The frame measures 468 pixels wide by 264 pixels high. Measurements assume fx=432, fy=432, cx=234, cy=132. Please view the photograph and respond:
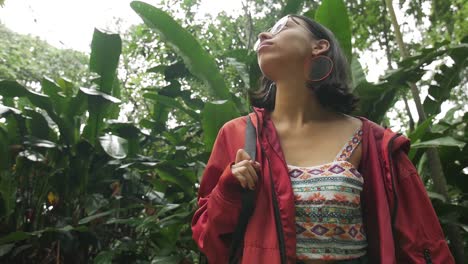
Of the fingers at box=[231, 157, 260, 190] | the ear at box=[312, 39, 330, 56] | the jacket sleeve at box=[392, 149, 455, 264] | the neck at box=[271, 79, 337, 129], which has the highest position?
the ear at box=[312, 39, 330, 56]

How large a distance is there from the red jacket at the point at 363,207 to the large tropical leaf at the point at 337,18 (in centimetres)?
95

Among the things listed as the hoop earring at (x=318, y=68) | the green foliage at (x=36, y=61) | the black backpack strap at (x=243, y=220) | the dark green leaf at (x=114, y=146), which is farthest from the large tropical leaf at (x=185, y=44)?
the green foliage at (x=36, y=61)

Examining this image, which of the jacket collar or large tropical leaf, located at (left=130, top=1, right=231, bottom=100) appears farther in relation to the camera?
large tropical leaf, located at (left=130, top=1, right=231, bottom=100)

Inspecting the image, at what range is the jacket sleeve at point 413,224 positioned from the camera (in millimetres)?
876

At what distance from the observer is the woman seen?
0.86m

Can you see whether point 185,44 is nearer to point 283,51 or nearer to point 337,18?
point 337,18

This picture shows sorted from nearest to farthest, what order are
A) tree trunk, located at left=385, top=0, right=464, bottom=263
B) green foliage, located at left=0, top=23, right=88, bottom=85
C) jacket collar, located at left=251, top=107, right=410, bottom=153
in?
jacket collar, located at left=251, top=107, right=410, bottom=153
tree trunk, located at left=385, top=0, right=464, bottom=263
green foliage, located at left=0, top=23, right=88, bottom=85

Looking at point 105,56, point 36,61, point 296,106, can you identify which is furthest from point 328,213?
point 36,61

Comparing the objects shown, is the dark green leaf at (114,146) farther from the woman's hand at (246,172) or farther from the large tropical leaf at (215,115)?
the woman's hand at (246,172)

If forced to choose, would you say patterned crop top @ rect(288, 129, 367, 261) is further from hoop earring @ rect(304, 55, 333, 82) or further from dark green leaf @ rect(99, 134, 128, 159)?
dark green leaf @ rect(99, 134, 128, 159)

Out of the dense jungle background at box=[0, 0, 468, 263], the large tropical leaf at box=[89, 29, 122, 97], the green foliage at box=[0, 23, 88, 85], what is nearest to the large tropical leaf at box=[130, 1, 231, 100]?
the dense jungle background at box=[0, 0, 468, 263]

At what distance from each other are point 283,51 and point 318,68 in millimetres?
110

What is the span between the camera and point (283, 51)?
100cm

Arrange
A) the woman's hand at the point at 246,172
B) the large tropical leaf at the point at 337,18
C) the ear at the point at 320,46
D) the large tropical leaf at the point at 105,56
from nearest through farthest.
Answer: the woman's hand at the point at 246,172, the ear at the point at 320,46, the large tropical leaf at the point at 337,18, the large tropical leaf at the point at 105,56
